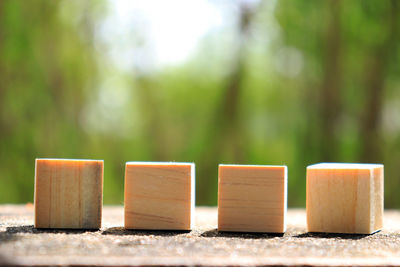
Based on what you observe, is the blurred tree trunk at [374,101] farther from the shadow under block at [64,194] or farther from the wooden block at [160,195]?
the shadow under block at [64,194]

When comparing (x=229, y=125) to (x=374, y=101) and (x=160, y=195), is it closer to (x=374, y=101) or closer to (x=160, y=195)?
(x=374, y=101)

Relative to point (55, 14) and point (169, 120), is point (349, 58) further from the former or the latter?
point (55, 14)

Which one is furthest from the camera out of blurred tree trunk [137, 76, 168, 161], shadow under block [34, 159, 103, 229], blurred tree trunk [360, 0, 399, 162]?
blurred tree trunk [137, 76, 168, 161]

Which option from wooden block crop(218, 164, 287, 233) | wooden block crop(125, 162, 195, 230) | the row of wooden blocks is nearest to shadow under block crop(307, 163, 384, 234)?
the row of wooden blocks

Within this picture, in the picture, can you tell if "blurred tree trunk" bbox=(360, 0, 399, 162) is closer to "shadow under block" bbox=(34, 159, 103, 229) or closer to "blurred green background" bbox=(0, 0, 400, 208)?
"blurred green background" bbox=(0, 0, 400, 208)

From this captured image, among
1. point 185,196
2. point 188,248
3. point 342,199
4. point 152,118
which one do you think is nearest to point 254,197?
point 185,196

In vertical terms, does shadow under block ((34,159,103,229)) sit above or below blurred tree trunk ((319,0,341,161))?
below
